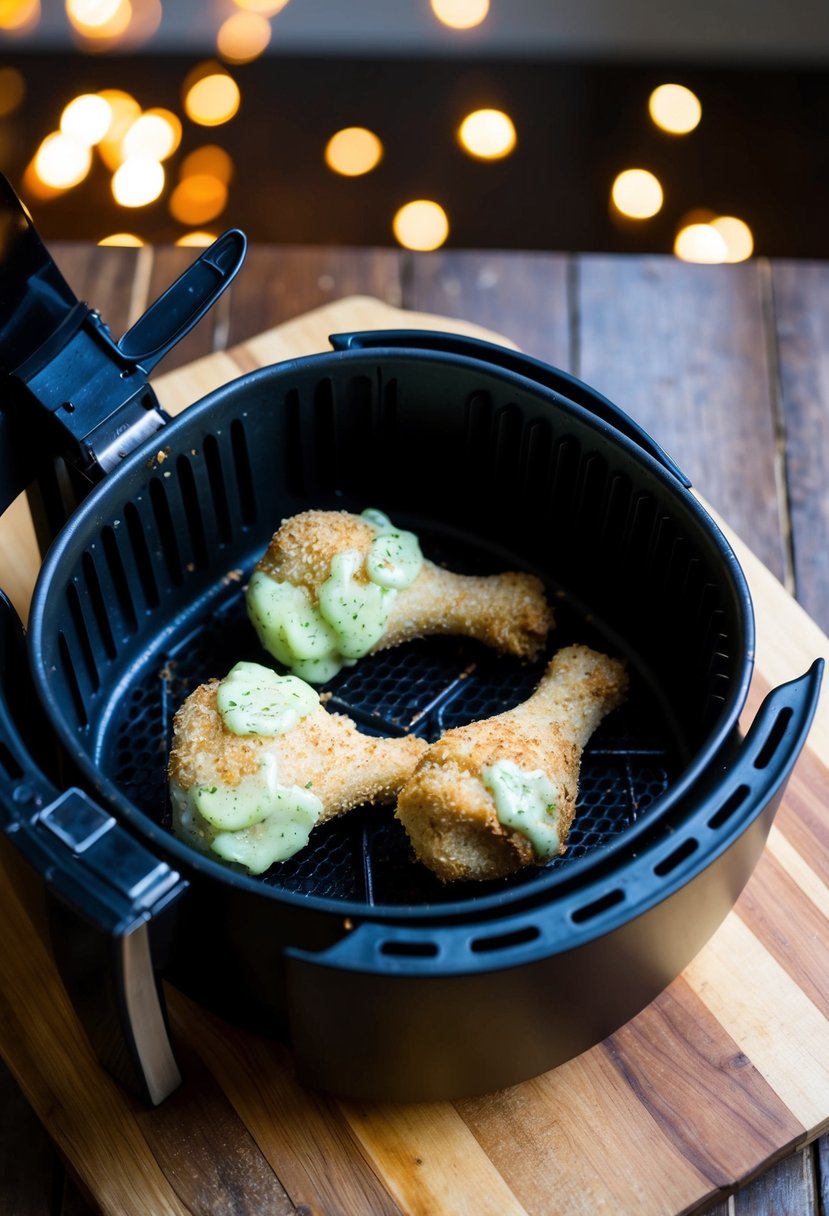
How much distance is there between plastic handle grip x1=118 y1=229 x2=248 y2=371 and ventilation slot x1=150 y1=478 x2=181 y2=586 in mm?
121

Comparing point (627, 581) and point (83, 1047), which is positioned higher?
point (627, 581)

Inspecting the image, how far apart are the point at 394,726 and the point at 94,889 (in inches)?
17.2

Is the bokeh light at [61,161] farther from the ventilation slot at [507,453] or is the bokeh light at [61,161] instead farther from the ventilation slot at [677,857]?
the ventilation slot at [677,857]

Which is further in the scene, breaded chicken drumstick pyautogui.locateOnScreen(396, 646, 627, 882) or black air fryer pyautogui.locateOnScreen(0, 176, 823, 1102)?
breaded chicken drumstick pyautogui.locateOnScreen(396, 646, 627, 882)

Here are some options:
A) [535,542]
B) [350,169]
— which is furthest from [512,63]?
[535,542]

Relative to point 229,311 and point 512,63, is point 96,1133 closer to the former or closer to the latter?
point 229,311

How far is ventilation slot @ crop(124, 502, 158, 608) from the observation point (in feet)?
4.25

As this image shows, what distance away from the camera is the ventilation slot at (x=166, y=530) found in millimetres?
1304

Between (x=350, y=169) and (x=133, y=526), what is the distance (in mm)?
1573

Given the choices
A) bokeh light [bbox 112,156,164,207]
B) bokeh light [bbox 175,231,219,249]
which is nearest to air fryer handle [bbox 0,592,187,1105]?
bokeh light [bbox 175,231,219,249]

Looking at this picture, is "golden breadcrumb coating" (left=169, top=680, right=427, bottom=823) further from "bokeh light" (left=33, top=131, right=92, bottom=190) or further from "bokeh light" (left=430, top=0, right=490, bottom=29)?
"bokeh light" (left=430, top=0, right=490, bottom=29)

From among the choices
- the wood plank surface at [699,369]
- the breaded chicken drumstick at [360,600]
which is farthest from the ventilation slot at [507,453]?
the wood plank surface at [699,369]

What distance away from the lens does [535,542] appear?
4.74 feet

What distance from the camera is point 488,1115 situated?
1173 millimetres
